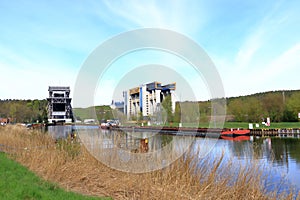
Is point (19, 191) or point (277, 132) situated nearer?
point (19, 191)

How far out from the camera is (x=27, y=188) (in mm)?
5637

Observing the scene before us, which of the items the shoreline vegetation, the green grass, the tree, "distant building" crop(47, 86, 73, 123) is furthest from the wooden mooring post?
"distant building" crop(47, 86, 73, 123)

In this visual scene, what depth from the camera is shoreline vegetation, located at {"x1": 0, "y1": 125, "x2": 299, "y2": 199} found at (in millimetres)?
5137

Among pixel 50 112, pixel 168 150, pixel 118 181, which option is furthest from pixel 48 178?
pixel 50 112

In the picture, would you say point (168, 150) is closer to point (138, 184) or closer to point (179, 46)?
point (138, 184)

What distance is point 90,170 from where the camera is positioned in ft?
23.9

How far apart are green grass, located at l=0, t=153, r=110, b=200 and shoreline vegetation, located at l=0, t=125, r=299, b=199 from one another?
40cm

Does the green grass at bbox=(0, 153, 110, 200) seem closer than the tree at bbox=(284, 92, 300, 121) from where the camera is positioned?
Yes

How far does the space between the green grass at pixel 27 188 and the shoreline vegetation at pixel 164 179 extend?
398 millimetres

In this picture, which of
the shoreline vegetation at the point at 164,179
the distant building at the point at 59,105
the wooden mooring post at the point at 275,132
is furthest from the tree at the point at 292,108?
the distant building at the point at 59,105

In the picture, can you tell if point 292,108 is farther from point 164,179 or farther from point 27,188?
point 27,188

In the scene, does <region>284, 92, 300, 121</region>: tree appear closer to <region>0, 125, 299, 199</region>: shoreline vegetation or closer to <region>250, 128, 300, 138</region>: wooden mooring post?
<region>250, 128, 300, 138</region>: wooden mooring post

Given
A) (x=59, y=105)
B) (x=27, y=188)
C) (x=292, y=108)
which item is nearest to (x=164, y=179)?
(x=27, y=188)

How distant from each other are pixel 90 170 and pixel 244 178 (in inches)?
162
